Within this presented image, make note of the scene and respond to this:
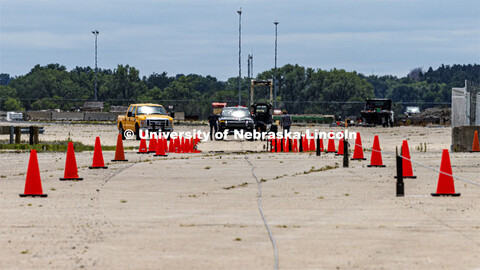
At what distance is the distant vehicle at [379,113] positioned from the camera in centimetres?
7569

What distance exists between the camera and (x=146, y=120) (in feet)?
145

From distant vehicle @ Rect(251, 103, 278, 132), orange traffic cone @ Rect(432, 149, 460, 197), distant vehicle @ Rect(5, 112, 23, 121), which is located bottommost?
distant vehicle @ Rect(5, 112, 23, 121)

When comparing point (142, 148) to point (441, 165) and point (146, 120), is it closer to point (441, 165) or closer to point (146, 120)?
point (146, 120)

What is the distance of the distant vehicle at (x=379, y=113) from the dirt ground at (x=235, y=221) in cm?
A: 5498

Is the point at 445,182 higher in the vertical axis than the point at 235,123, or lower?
lower

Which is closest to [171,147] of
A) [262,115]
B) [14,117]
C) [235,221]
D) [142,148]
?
[142,148]

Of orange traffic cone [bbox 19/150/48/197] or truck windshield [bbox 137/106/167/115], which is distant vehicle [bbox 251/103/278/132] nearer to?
truck windshield [bbox 137/106/167/115]

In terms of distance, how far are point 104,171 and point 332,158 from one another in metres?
8.47

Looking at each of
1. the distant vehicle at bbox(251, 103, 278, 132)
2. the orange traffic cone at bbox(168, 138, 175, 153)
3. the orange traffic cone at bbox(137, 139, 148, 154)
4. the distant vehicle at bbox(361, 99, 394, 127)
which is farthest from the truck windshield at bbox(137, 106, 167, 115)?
the distant vehicle at bbox(361, 99, 394, 127)

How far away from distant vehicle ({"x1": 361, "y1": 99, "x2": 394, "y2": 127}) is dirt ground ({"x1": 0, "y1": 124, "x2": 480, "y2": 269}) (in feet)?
180

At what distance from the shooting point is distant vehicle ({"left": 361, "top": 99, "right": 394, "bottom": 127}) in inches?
2980

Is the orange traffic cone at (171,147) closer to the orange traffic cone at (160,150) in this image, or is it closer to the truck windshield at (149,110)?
the orange traffic cone at (160,150)

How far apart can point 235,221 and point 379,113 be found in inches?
2572

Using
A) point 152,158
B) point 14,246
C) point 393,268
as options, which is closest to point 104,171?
point 152,158
